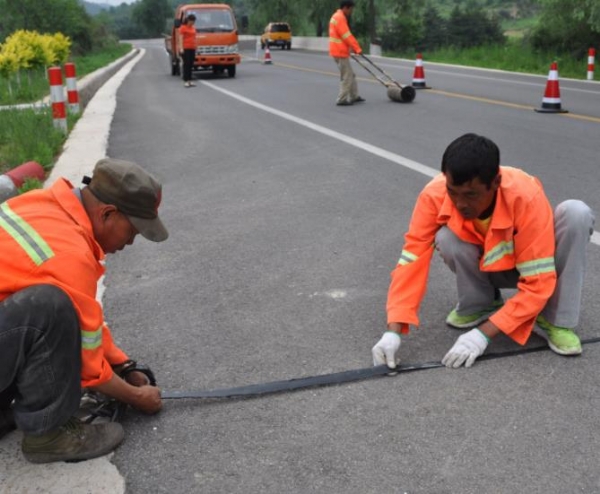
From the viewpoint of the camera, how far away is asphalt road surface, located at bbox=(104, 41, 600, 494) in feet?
8.87

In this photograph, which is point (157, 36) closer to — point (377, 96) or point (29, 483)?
point (377, 96)

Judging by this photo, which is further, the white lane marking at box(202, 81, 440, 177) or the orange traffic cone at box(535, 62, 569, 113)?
the orange traffic cone at box(535, 62, 569, 113)

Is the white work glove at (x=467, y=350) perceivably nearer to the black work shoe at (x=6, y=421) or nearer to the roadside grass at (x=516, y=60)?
the black work shoe at (x=6, y=421)

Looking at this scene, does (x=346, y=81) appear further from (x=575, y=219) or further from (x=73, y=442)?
(x=73, y=442)

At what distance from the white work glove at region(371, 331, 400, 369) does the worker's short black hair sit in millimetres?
777

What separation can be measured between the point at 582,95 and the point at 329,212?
11057mm

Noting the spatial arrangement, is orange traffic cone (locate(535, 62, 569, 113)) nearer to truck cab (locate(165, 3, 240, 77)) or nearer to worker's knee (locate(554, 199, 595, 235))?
worker's knee (locate(554, 199, 595, 235))

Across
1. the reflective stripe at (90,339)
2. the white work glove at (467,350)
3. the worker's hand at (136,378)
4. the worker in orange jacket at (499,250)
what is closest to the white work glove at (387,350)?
the worker in orange jacket at (499,250)

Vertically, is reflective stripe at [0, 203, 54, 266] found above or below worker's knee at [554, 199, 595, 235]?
above

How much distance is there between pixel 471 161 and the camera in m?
3.11

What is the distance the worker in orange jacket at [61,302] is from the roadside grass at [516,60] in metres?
20.5

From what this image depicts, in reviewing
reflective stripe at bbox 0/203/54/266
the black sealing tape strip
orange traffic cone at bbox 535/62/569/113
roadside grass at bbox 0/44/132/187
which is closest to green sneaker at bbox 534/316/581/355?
the black sealing tape strip

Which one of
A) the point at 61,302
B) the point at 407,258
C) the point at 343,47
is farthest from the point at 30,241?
the point at 343,47

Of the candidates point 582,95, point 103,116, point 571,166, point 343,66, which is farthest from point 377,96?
point 571,166
